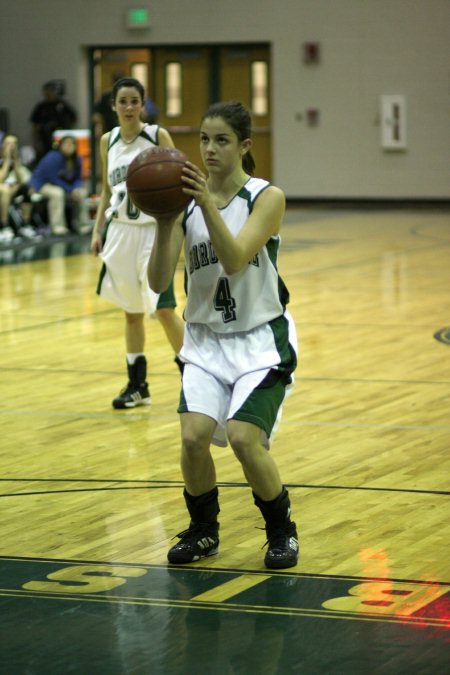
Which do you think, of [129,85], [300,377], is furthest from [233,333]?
[300,377]

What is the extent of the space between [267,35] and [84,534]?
52.1 feet

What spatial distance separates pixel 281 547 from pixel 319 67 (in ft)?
52.3

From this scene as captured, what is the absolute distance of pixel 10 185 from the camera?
48.4ft

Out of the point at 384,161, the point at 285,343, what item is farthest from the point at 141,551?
the point at 384,161

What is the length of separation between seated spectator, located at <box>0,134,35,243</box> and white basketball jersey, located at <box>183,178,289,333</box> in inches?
428

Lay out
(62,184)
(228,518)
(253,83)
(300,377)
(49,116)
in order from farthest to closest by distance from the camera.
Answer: (253,83) < (49,116) < (62,184) < (300,377) < (228,518)

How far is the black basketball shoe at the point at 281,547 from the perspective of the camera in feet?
13.1

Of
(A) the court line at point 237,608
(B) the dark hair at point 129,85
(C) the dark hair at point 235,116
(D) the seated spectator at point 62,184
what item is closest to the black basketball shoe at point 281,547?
(A) the court line at point 237,608

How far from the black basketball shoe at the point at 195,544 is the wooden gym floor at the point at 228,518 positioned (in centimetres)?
4

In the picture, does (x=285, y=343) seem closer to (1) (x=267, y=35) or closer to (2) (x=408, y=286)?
(2) (x=408, y=286)

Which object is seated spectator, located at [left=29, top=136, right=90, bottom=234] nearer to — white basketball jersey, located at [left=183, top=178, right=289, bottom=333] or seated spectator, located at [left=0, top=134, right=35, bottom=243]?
seated spectator, located at [left=0, top=134, right=35, bottom=243]

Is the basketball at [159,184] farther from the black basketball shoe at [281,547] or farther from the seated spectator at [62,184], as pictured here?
the seated spectator at [62,184]

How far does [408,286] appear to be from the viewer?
1111 cm

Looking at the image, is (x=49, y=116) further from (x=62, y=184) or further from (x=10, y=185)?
(x=10, y=185)
